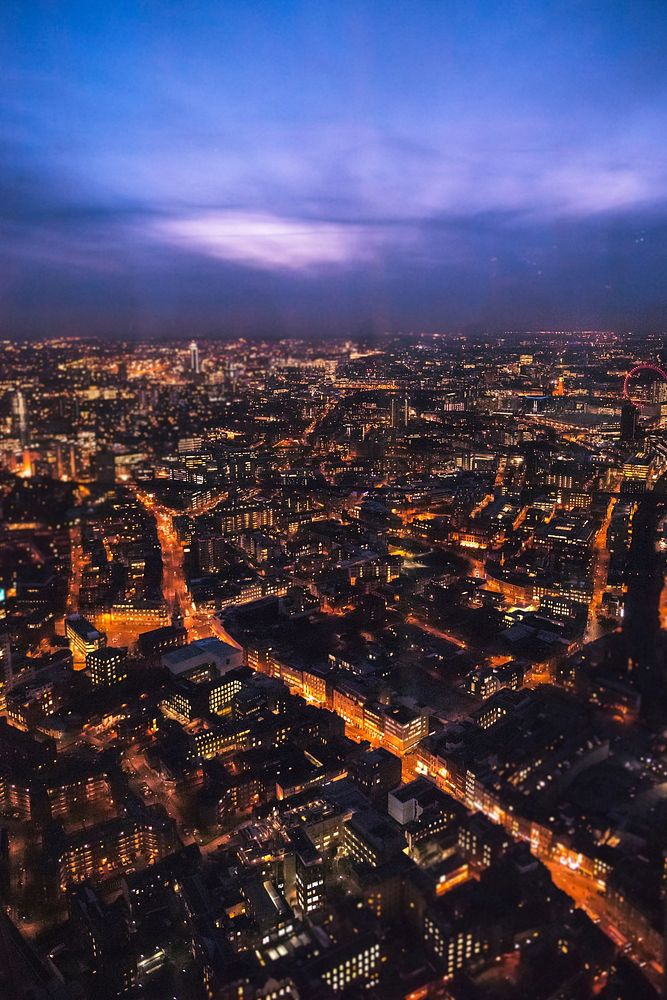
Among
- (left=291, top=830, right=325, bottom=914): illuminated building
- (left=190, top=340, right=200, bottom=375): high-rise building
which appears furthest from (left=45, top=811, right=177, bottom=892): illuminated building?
(left=190, top=340, right=200, bottom=375): high-rise building

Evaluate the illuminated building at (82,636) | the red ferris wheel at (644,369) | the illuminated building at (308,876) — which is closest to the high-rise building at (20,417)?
the illuminated building at (82,636)

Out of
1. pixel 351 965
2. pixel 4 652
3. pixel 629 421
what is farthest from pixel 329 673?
pixel 629 421

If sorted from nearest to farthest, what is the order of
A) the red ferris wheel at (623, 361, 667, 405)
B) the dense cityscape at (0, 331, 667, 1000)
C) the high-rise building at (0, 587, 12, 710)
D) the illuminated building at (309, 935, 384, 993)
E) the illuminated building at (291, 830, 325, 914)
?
1. the illuminated building at (309, 935, 384, 993)
2. the dense cityscape at (0, 331, 667, 1000)
3. the illuminated building at (291, 830, 325, 914)
4. the high-rise building at (0, 587, 12, 710)
5. the red ferris wheel at (623, 361, 667, 405)

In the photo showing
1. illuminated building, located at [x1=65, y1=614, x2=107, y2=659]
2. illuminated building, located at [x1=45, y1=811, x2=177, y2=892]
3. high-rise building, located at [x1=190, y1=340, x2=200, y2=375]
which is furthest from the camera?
high-rise building, located at [x1=190, y1=340, x2=200, y2=375]

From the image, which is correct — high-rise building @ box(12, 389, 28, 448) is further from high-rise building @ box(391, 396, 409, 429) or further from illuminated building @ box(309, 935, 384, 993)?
high-rise building @ box(391, 396, 409, 429)

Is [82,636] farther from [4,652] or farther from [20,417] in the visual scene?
[20,417]
